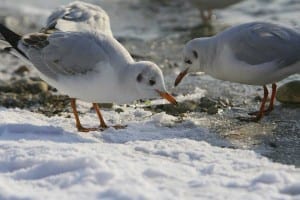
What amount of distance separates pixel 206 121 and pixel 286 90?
95 centimetres

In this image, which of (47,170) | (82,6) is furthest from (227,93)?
(47,170)

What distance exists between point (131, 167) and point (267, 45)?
2.07m

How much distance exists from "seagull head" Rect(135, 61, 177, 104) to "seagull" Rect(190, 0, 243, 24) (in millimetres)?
5684

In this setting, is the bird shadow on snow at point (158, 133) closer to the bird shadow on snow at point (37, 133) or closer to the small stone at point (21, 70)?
the bird shadow on snow at point (37, 133)

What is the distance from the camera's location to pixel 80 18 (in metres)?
6.73

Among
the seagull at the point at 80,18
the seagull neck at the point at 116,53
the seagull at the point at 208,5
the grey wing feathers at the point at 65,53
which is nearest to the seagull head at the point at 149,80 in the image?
the seagull neck at the point at 116,53

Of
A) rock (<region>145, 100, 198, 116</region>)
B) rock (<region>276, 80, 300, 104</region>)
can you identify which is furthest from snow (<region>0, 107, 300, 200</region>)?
rock (<region>276, 80, 300, 104</region>)

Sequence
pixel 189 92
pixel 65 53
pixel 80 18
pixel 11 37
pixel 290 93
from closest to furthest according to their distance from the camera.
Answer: pixel 65 53 < pixel 11 37 < pixel 290 93 < pixel 80 18 < pixel 189 92

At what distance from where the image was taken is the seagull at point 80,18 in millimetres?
6396

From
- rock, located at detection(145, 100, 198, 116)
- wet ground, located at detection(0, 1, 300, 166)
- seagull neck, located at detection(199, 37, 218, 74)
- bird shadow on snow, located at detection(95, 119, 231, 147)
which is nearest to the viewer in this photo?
bird shadow on snow, located at detection(95, 119, 231, 147)

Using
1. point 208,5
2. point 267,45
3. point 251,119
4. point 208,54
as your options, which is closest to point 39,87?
point 208,54

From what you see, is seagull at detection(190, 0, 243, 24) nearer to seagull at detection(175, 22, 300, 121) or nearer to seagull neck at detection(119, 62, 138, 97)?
seagull at detection(175, 22, 300, 121)

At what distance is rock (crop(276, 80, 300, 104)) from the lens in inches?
244

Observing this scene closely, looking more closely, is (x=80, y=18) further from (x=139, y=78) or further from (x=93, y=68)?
(x=139, y=78)
